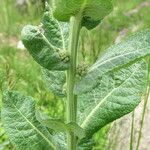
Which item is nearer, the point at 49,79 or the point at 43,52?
the point at 43,52

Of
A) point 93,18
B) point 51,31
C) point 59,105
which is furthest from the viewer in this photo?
point 59,105

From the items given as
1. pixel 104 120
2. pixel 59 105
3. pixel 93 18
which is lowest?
pixel 104 120

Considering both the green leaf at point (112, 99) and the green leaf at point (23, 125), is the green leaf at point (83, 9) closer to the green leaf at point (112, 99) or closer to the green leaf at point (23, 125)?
the green leaf at point (112, 99)

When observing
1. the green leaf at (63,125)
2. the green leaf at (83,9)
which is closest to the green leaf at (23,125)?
the green leaf at (63,125)

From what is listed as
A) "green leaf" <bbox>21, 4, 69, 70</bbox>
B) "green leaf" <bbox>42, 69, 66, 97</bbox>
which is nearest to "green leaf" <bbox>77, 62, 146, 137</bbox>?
"green leaf" <bbox>42, 69, 66, 97</bbox>

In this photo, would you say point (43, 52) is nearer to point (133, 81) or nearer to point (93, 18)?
point (93, 18)

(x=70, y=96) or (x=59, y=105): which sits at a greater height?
(x=59, y=105)

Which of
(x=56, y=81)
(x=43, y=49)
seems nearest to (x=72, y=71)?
(x=43, y=49)

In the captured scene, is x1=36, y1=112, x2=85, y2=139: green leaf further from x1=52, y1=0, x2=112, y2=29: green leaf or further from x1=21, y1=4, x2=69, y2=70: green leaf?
x1=52, y1=0, x2=112, y2=29: green leaf

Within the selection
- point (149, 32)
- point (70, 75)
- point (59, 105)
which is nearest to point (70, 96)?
point (70, 75)
